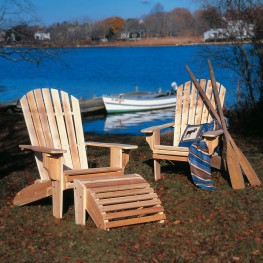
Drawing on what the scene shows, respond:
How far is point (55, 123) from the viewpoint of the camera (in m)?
6.22

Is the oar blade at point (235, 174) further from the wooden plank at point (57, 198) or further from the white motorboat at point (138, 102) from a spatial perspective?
the white motorboat at point (138, 102)

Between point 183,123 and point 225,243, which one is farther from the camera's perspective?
point 183,123

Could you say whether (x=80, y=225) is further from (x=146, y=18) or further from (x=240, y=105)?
(x=146, y=18)

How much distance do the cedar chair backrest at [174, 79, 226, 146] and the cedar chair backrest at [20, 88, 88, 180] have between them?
1.65 meters

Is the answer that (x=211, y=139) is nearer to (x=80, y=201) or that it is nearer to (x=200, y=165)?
(x=200, y=165)

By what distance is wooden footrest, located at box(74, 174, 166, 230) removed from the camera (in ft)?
16.6

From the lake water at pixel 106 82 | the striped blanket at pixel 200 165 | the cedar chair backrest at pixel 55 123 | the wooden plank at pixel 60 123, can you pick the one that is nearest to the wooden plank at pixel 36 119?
the cedar chair backrest at pixel 55 123

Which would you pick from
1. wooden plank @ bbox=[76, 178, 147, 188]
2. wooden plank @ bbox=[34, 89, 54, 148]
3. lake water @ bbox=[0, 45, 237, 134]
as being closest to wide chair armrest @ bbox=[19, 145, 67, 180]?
wooden plank @ bbox=[76, 178, 147, 188]

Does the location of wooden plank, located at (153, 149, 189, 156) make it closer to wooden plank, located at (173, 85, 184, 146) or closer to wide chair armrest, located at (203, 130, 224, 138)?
wide chair armrest, located at (203, 130, 224, 138)

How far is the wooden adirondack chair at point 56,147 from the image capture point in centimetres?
544

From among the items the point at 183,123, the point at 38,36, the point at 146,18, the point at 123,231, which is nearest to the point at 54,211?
the point at 123,231

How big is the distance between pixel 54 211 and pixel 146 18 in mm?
61970

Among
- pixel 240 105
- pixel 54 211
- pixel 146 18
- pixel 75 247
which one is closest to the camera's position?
pixel 75 247

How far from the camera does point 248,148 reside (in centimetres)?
908
